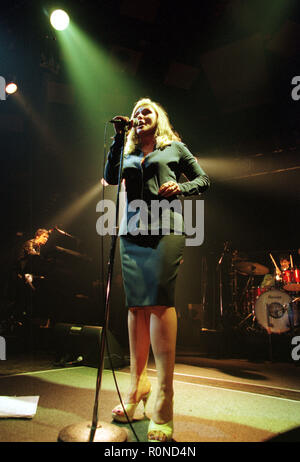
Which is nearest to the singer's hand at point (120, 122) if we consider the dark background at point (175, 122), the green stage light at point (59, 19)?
the dark background at point (175, 122)

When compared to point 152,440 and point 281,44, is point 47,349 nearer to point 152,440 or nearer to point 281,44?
point 152,440

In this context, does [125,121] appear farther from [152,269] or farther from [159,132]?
[152,269]

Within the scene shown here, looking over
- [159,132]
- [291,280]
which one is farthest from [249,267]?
[159,132]

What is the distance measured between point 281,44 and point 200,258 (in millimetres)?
3880

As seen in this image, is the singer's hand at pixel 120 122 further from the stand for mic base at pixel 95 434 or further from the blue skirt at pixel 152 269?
the stand for mic base at pixel 95 434

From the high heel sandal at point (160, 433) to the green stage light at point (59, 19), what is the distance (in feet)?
14.3

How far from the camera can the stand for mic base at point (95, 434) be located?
1.19 metres

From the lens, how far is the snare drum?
4727mm

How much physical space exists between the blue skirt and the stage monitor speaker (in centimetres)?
171

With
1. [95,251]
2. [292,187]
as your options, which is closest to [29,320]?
[95,251]

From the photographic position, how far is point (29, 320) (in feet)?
17.3

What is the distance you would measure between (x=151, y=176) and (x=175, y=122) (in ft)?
12.8

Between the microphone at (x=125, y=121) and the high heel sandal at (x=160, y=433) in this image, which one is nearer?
the high heel sandal at (x=160, y=433)

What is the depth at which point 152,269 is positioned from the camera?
1423 mm
